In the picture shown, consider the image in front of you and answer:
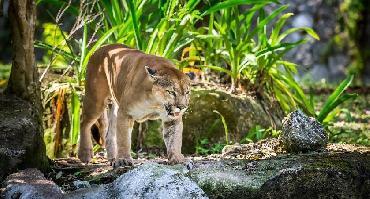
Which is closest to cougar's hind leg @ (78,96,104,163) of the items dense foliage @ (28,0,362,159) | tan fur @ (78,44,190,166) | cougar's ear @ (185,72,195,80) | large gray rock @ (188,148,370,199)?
tan fur @ (78,44,190,166)

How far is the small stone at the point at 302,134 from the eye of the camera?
5.02 meters

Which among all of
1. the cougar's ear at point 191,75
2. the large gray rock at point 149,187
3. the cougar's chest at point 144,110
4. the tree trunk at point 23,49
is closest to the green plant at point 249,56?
the cougar's ear at point 191,75

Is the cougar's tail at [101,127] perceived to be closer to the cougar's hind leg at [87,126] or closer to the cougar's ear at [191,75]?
the cougar's hind leg at [87,126]

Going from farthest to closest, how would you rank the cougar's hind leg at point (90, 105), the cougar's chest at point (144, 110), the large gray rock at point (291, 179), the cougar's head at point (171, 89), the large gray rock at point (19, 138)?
1. the cougar's hind leg at point (90, 105)
2. the cougar's chest at point (144, 110)
3. the cougar's head at point (171, 89)
4. the large gray rock at point (19, 138)
5. the large gray rock at point (291, 179)

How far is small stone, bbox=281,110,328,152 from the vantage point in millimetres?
5020

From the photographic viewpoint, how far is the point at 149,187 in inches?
158

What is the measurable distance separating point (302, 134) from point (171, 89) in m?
1.06

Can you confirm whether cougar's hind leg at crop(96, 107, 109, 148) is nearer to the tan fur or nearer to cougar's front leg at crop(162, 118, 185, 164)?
the tan fur

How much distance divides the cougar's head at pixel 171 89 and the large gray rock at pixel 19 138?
912mm

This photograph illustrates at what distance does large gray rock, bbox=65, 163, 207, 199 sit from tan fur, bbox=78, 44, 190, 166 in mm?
708

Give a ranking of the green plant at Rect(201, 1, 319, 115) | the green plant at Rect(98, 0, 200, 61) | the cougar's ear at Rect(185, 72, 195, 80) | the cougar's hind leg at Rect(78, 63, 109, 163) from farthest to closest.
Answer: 1. the cougar's ear at Rect(185, 72, 195, 80)
2. the green plant at Rect(201, 1, 319, 115)
3. the green plant at Rect(98, 0, 200, 61)
4. the cougar's hind leg at Rect(78, 63, 109, 163)

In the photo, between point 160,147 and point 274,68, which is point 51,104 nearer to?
point 160,147

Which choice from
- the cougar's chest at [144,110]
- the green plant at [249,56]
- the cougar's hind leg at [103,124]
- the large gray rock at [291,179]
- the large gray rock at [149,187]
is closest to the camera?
the large gray rock at [149,187]

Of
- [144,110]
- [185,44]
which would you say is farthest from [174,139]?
[185,44]
